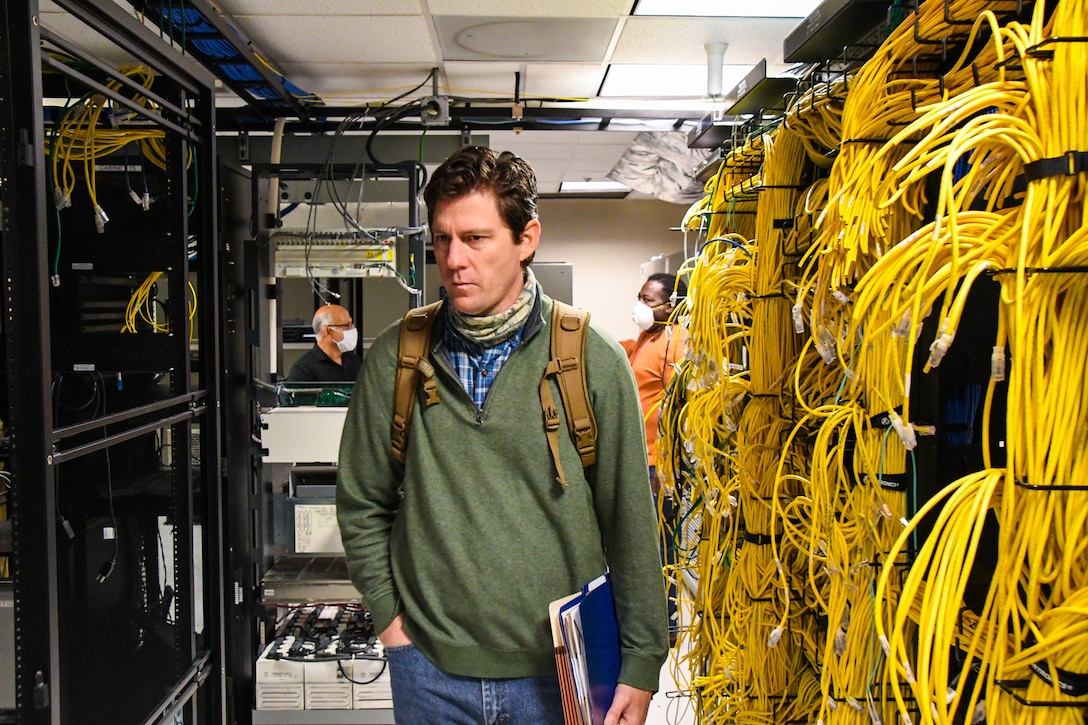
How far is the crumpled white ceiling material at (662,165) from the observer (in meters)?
4.55

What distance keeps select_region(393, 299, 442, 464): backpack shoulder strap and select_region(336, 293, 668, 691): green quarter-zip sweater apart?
21 mm

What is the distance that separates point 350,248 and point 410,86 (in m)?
1.15

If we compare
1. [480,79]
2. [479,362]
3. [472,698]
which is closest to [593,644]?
[472,698]

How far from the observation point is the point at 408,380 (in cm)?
139

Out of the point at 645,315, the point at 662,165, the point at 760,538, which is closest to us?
the point at 760,538

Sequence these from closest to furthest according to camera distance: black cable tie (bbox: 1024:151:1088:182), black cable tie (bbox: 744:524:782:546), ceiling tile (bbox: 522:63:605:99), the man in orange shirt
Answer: black cable tie (bbox: 1024:151:1088:182), black cable tie (bbox: 744:524:782:546), ceiling tile (bbox: 522:63:605:99), the man in orange shirt

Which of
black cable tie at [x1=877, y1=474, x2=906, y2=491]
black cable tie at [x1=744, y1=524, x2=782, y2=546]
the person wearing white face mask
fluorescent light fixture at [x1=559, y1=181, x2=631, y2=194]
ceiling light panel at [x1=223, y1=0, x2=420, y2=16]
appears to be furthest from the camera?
fluorescent light fixture at [x1=559, y1=181, x2=631, y2=194]

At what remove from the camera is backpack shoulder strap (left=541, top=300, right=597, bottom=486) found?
1330mm

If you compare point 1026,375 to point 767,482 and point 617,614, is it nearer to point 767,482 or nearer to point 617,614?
point 617,614

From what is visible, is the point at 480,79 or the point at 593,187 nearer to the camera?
the point at 480,79

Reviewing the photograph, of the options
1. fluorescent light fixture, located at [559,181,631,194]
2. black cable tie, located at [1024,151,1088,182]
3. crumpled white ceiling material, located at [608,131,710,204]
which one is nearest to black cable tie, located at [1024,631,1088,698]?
black cable tie, located at [1024,151,1088,182]

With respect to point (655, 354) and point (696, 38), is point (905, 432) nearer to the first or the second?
point (696, 38)

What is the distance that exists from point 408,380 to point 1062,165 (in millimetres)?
997

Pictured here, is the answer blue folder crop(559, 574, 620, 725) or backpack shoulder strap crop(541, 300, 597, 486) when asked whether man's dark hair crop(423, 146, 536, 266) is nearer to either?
backpack shoulder strap crop(541, 300, 597, 486)
